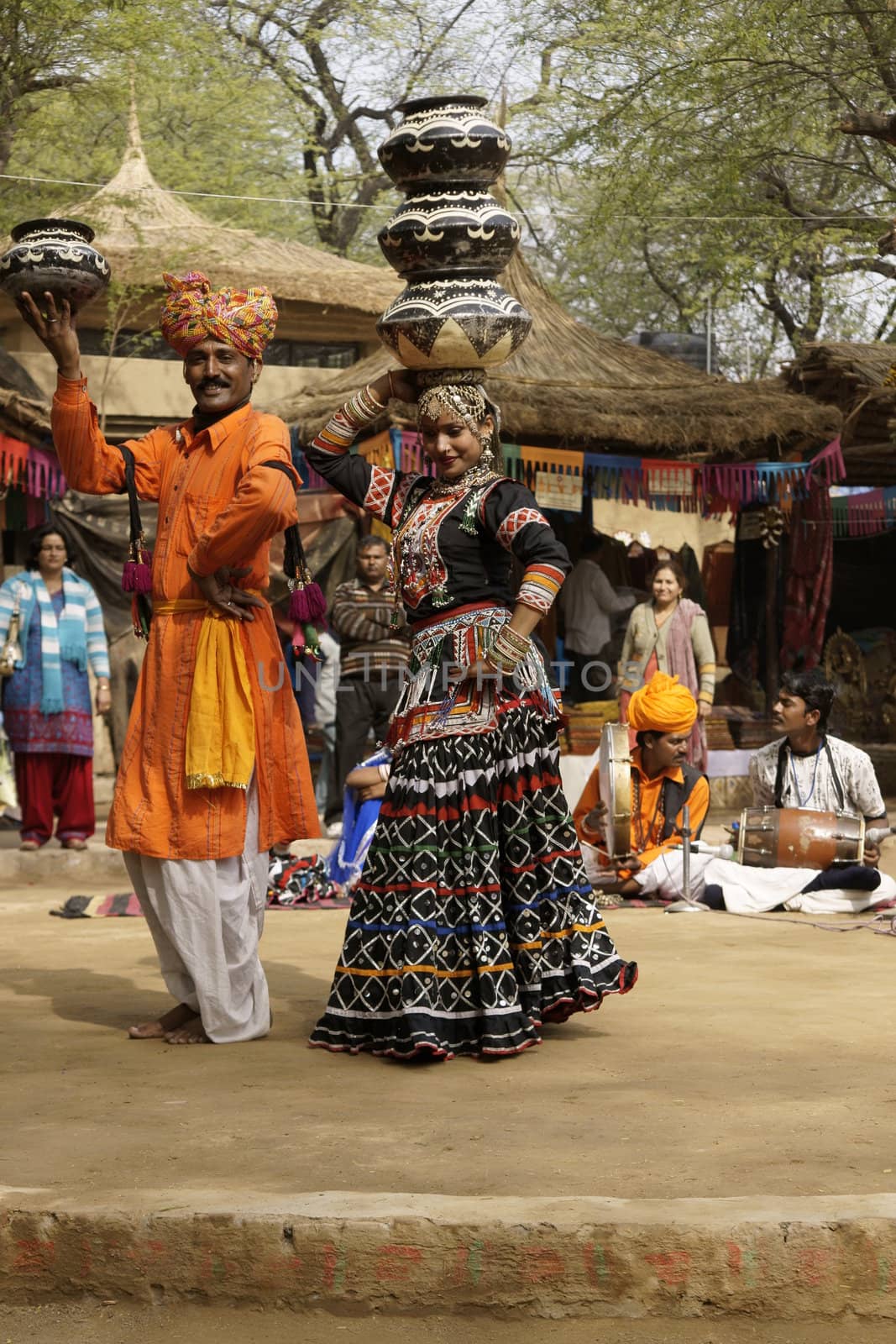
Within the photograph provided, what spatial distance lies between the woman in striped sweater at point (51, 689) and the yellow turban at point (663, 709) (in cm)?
351

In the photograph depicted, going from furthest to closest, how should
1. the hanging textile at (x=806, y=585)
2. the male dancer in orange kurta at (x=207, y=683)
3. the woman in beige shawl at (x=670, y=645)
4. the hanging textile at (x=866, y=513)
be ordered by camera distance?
the hanging textile at (x=866, y=513) → the hanging textile at (x=806, y=585) → the woman in beige shawl at (x=670, y=645) → the male dancer in orange kurta at (x=207, y=683)

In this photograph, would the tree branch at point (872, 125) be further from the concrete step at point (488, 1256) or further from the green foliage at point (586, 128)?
the concrete step at point (488, 1256)

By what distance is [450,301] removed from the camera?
5383mm

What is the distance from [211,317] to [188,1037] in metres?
2.28

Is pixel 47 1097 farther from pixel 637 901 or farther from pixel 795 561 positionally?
pixel 795 561

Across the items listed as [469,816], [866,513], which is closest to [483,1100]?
[469,816]

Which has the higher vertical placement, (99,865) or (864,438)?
(864,438)

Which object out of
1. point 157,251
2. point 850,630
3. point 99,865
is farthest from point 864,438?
point 99,865

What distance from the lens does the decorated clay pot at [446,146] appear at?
18.1ft

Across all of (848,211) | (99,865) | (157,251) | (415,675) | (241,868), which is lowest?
(99,865)

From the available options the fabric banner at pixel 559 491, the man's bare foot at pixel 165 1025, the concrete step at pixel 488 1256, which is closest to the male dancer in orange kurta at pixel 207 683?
the man's bare foot at pixel 165 1025

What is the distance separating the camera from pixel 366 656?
10.8m

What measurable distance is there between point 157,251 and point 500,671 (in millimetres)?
13546

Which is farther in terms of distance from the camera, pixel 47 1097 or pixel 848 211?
pixel 848 211
